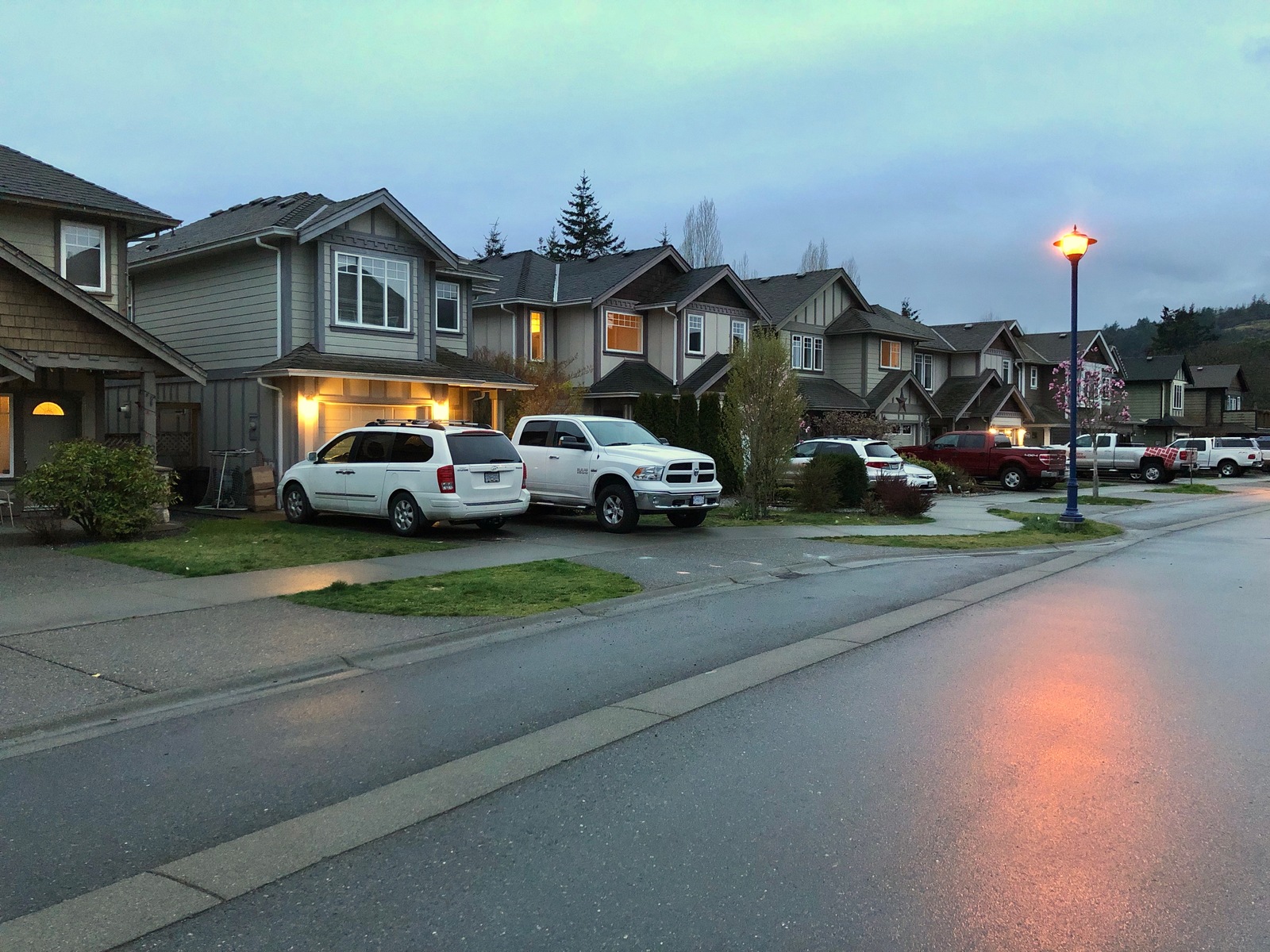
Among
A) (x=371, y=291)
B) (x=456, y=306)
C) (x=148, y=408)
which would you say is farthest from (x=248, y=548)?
(x=456, y=306)

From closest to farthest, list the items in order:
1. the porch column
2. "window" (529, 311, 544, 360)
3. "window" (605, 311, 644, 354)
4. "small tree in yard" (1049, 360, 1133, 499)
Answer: the porch column < "small tree in yard" (1049, 360, 1133, 499) < "window" (529, 311, 544, 360) < "window" (605, 311, 644, 354)

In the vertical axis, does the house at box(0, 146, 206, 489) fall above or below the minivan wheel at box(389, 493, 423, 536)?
above

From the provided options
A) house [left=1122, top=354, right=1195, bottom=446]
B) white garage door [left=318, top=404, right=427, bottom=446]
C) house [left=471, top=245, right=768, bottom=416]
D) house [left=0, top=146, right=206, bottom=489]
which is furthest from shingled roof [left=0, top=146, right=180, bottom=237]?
house [left=1122, top=354, right=1195, bottom=446]

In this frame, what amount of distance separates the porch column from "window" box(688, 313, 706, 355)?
64.6 ft

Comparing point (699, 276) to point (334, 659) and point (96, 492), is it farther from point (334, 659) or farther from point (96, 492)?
point (334, 659)

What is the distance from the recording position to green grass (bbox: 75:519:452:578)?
500 inches

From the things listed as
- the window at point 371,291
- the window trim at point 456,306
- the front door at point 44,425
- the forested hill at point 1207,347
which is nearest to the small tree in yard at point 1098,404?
the window trim at point 456,306

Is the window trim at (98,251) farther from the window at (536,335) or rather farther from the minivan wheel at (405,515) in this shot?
the window at (536,335)

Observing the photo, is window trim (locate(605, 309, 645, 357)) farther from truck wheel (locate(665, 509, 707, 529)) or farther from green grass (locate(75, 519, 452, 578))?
green grass (locate(75, 519, 452, 578))

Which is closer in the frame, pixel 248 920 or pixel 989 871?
pixel 248 920

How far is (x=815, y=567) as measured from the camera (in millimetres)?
13555

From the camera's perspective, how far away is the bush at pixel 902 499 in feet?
69.8

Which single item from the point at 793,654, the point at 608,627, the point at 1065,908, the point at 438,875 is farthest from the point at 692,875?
the point at 608,627

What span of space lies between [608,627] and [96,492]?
30.3ft
